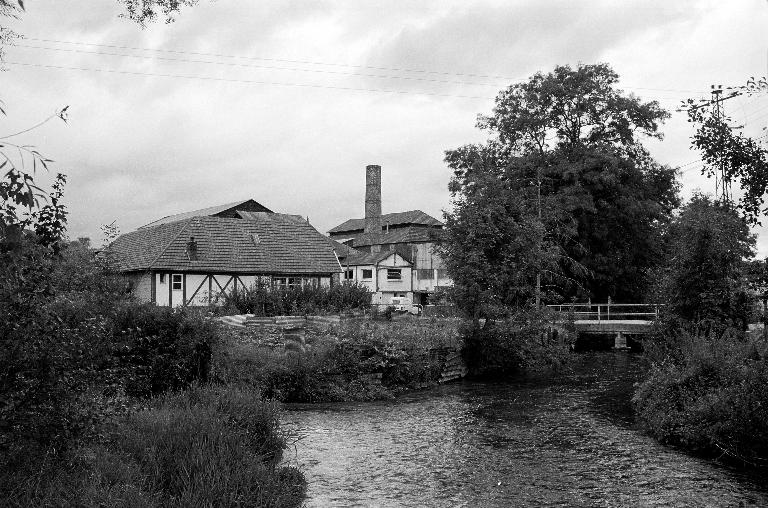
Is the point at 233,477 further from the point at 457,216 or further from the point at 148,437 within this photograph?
the point at 457,216

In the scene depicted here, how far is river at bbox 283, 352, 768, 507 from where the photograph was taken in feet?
35.6

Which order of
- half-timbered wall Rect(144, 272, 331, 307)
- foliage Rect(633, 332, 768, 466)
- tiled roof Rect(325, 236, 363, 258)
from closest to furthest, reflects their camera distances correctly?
foliage Rect(633, 332, 768, 466) → half-timbered wall Rect(144, 272, 331, 307) → tiled roof Rect(325, 236, 363, 258)

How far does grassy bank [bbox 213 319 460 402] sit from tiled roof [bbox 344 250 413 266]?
168 ft

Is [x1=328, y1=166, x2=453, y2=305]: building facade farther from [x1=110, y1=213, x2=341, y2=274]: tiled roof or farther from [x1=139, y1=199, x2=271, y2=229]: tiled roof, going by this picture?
[x1=110, y1=213, x2=341, y2=274]: tiled roof

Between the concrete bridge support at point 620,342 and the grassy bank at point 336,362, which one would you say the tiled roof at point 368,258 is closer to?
the concrete bridge support at point 620,342

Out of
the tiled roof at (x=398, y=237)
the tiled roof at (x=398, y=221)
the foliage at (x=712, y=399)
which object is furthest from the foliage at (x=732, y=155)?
the tiled roof at (x=398, y=221)

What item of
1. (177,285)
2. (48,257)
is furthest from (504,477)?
(177,285)

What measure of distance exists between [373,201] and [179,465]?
252 ft

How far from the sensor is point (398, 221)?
100 m

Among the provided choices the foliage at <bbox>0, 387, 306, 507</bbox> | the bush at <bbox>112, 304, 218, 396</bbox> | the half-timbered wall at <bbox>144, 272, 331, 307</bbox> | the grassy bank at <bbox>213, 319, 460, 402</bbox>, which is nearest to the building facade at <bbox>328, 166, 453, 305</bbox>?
the half-timbered wall at <bbox>144, 272, 331, 307</bbox>

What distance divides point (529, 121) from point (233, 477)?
41.2 m

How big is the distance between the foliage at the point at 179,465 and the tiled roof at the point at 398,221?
80.0 meters

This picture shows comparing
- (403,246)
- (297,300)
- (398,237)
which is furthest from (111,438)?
(398,237)

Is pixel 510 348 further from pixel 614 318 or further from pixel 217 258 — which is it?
pixel 217 258
